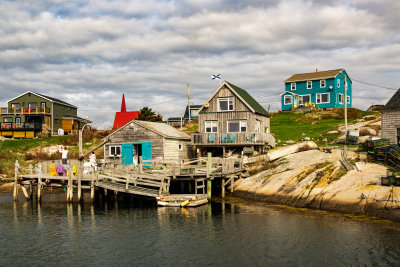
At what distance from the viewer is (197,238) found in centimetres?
2209

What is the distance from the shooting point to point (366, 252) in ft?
60.5

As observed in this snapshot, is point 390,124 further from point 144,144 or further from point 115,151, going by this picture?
point 115,151

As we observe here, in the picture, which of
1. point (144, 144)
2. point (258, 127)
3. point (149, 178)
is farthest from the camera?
point (258, 127)

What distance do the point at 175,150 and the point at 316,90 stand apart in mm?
38926

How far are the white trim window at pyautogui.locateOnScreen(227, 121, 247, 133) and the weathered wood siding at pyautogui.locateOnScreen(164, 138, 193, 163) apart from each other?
6.21 metres

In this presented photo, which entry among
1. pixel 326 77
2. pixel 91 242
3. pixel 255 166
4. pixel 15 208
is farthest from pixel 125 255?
pixel 326 77

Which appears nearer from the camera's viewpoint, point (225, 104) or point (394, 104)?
point (394, 104)

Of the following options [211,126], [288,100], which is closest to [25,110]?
[211,126]

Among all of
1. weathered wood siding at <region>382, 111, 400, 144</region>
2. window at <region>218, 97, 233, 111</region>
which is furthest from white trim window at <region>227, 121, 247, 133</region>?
weathered wood siding at <region>382, 111, 400, 144</region>

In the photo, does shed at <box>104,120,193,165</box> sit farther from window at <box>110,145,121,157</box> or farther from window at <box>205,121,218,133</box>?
window at <box>205,121,218,133</box>

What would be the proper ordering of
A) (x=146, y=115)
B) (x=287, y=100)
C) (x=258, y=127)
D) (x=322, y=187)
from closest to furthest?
(x=322, y=187), (x=258, y=127), (x=146, y=115), (x=287, y=100)

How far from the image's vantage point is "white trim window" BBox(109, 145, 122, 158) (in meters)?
Result: 44.6

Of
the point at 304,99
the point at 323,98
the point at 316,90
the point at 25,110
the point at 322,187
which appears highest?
the point at 316,90

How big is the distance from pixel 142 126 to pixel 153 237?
22483 mm
